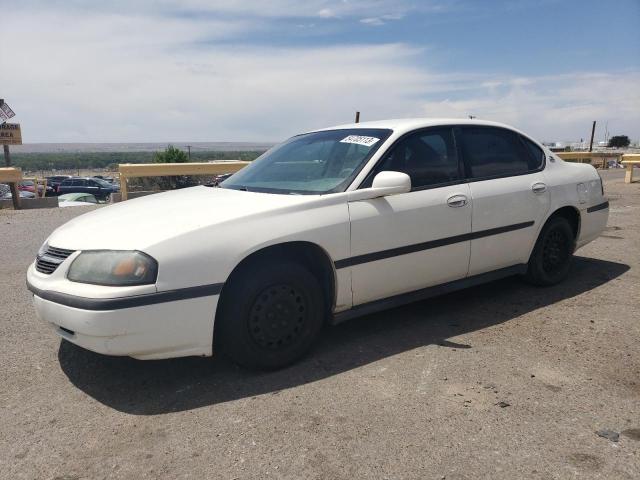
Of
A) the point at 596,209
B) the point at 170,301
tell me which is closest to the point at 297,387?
the point at 170,301

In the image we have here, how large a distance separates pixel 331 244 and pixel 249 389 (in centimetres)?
100

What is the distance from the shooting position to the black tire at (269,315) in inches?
124

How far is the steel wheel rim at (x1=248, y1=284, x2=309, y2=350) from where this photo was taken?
3.24 metres

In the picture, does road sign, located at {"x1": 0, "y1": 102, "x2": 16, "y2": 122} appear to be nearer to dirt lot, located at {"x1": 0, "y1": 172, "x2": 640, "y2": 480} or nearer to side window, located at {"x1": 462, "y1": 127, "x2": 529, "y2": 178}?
dirt lot, located at {"x1": 0, "y1": 172, "x2": 640, "y2": 480}

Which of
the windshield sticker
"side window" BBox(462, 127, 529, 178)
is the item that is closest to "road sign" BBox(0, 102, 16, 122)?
the windshield sticker

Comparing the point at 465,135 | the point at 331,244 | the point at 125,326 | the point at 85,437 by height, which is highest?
the point at 465,135

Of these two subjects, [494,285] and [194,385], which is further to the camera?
[494,285]

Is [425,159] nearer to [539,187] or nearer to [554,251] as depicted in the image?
[539,187]

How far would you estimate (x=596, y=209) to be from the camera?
5.29 meters

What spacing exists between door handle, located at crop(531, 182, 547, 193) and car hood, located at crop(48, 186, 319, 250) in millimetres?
2163

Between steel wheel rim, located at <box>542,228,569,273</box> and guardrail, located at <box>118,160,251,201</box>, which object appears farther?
guardrail, located at <box>118,160,251,201</box>

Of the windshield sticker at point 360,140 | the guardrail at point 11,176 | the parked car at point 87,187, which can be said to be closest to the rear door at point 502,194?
the windshield sticker at point 360,140

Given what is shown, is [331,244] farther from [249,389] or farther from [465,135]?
[465,135]

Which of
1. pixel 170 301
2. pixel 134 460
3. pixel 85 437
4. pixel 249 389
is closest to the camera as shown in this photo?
pixel 134 460
